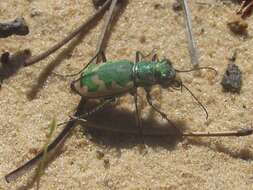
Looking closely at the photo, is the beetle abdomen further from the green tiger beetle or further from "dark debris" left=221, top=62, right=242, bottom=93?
"dark debris" left=221, top=62, right=242, bottom=93

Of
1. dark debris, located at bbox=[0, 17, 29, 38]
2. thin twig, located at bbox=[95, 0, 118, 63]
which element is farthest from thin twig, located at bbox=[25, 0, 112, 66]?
dark debris, located at bbox=[0, 17, 29, 38]

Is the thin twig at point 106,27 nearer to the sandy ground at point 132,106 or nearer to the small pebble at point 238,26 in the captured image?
the sandy ground at point 132,106

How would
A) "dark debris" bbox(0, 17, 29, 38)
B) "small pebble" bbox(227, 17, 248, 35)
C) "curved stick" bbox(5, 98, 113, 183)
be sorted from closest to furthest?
"curved stick" bbox(5, 98, 113, 183)
"dark debris" bbox(0, 17, 29, 38)
"small pebble" bbox(227, 17, 248, 35)

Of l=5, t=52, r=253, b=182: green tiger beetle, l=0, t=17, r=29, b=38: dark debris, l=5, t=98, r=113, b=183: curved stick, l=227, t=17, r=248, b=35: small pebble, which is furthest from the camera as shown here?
l=227, t=17, r=248, b=35: small pebble

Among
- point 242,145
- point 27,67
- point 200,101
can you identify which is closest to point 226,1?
point 200,101

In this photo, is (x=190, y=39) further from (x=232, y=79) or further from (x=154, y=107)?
(x=154, y=107)

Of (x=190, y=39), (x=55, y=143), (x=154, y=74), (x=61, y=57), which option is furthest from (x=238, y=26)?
(x=55, y=143)

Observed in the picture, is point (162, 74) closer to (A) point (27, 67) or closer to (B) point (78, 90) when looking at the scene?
(B) point (78, 90)
